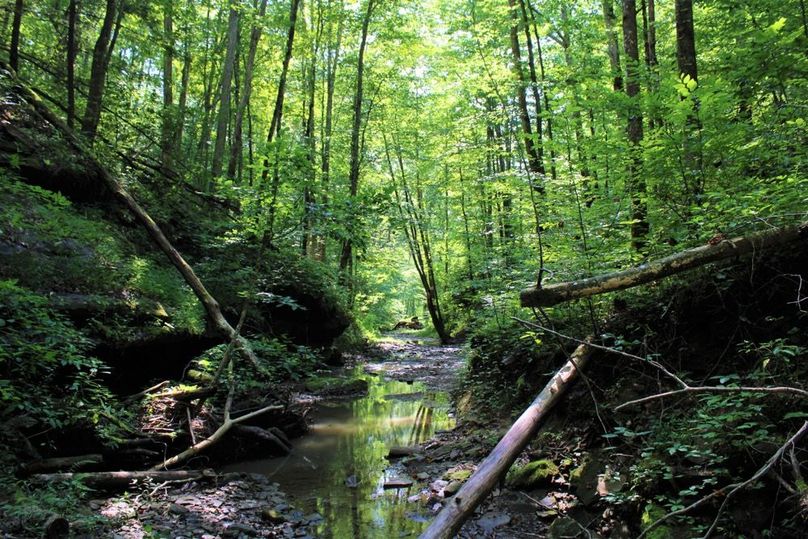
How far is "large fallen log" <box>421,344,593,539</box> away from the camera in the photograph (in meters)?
4.02

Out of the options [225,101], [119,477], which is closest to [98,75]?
[225,101]

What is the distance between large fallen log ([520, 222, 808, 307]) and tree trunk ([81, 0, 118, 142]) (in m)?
9.09

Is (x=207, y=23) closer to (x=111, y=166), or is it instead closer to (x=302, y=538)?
(x=111, y=166)

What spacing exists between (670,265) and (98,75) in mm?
10767

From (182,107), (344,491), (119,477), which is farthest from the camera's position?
(182,107)

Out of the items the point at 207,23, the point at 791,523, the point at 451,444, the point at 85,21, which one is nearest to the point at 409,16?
the point at 207,23

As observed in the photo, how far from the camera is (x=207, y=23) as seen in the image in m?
16.9

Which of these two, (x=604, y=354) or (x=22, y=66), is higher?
(x=22, y=66)

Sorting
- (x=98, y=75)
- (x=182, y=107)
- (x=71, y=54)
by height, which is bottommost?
(x=98, y=75)

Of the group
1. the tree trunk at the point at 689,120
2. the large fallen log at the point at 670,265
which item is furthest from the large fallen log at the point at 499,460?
the tree trunk at the point at 689,120

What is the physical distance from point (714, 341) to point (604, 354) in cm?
123

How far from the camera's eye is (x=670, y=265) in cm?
519

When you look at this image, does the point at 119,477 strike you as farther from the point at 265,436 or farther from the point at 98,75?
the point at 98,75

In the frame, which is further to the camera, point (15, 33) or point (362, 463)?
point (15, 33)
